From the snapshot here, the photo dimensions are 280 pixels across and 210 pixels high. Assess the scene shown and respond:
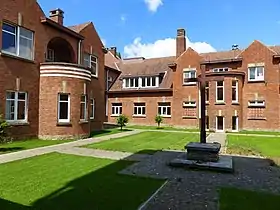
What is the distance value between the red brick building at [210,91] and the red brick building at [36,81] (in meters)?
10.3

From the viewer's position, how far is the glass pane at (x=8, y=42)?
15.0 meters

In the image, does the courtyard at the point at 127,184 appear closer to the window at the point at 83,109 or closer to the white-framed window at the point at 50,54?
the window at the point at 83,109

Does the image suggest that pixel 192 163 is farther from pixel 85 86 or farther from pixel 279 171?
pixel 85 86

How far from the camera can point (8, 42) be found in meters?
15.4

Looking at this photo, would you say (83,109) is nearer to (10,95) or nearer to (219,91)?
(10,95)

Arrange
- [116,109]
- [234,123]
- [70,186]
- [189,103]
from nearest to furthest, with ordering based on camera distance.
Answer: [70,186] → [234,123] → [189,103] → [116,109]

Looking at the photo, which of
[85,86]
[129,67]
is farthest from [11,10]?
[129,67]

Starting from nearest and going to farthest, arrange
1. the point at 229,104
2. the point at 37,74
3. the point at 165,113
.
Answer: the point at 37,74 → the point at 229,104 → the point at 165,113

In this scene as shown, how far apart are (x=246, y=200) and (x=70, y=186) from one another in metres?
4.27

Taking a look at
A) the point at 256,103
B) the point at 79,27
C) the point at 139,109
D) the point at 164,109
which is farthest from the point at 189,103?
the point at 79,27

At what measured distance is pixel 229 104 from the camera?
26656 millimetres

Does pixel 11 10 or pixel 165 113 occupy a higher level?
pixel 11 10

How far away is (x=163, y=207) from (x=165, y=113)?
27204 millimetres

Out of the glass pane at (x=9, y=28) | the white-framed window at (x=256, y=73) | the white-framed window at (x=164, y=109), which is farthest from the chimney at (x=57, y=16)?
the white-framed window at (x=256, y=73)
